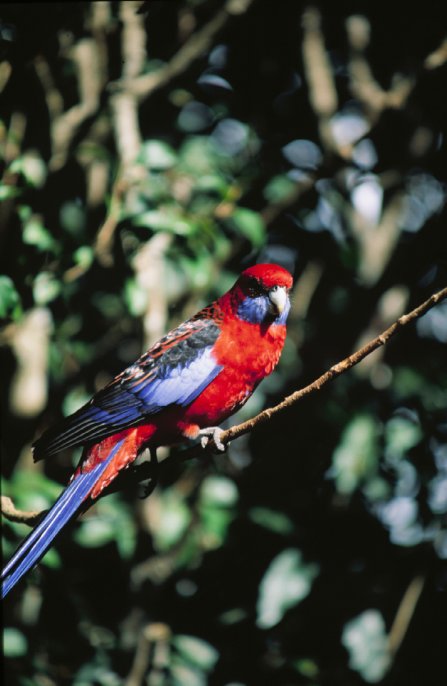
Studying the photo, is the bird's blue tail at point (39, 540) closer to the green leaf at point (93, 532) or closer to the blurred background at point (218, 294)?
the blurred background at point (218, 294)

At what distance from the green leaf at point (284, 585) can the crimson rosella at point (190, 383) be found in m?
0.80

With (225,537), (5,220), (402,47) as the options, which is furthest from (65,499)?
(402,47)

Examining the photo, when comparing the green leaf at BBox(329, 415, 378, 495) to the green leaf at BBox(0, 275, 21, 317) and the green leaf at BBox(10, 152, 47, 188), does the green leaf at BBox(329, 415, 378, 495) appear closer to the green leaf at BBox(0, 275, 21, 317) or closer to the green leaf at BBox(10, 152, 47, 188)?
the green leaf at BBox(0, 275, 21, 317)

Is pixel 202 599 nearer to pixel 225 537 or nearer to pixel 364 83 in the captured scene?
pixel 225 537

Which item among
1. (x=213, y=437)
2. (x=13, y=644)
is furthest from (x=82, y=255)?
(x=13, y=644)

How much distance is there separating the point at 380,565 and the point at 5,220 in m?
2.53

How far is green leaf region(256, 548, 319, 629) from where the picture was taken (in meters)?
3.32

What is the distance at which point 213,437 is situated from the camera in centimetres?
286

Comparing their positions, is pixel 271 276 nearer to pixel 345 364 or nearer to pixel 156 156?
pixel 156 156

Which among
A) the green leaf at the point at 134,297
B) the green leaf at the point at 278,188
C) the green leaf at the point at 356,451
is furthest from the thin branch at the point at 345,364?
the green leaf at the point at 278,188

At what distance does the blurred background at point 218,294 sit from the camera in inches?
137

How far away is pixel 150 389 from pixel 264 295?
611 millimetres

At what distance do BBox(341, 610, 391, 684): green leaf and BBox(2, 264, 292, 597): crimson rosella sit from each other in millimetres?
1307

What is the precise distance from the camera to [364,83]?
4.30 meters
